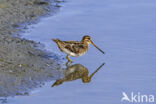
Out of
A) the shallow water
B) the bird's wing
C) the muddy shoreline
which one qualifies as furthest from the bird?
the muddy shoreline

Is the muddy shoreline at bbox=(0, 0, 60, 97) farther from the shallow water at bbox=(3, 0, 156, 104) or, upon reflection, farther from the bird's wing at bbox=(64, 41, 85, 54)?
the bird's wing at bbox=(64, 41, 85, 54)

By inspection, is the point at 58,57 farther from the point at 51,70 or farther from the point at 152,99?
the point at 152,99

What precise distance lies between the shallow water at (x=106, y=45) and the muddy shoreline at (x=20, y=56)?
289 mm

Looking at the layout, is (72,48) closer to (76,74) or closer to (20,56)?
(76,74)

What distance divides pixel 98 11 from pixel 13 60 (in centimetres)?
462

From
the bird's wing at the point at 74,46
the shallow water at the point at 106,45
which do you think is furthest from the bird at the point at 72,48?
the shallow water at the point at 106,45

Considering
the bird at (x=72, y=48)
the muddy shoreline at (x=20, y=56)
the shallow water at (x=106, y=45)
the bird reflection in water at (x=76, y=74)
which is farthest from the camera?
the bird at (x=72, y=48)

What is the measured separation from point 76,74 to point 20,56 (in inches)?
51.8

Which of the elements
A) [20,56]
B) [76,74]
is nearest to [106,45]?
[76,74]

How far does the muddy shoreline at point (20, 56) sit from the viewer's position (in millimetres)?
9969

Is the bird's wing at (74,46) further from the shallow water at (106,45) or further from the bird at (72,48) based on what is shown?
Result: the shallow water at (106,45)

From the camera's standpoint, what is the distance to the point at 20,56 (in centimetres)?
1133

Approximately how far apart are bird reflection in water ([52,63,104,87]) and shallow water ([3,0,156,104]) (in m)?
0.11

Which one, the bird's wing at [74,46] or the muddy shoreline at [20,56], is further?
the bird's wing at [74,46]
